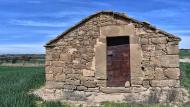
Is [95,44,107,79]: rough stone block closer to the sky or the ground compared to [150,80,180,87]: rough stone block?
closer to the sky

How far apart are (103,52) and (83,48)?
753 mm

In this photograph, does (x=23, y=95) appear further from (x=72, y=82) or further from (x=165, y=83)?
(x=165, y=83)

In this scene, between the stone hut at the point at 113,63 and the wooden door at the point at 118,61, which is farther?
the wooden door at the point at 118,61

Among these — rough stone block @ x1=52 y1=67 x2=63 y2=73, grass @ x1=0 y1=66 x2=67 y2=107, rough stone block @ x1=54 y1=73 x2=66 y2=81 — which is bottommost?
grass @ x1=0 y1=66 x2=67 y2=107

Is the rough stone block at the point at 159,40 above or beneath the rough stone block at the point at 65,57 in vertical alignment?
above

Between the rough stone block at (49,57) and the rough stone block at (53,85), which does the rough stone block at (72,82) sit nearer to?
the rough stone block at (53,85)

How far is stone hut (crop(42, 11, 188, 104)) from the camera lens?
41.7 feet

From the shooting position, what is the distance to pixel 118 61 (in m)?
13.4

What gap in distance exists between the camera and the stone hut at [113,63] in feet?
41.7

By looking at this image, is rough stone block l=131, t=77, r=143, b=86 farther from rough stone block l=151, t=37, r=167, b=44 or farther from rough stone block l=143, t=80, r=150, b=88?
rough stone block l=151, t=37, r=167, b=44

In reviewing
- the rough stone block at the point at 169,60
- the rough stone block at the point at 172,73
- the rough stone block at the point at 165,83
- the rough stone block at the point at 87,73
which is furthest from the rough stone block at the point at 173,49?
the rough stone block at the point at 87,73

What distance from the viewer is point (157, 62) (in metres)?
12.8

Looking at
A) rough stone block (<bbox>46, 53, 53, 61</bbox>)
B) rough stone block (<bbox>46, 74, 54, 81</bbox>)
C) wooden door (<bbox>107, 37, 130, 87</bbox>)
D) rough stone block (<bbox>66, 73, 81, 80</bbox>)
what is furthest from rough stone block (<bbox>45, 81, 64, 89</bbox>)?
wooden door (<bbox>107, 37, 130, 87</bbox>)

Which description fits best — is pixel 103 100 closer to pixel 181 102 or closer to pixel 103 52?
pixel 103 52
